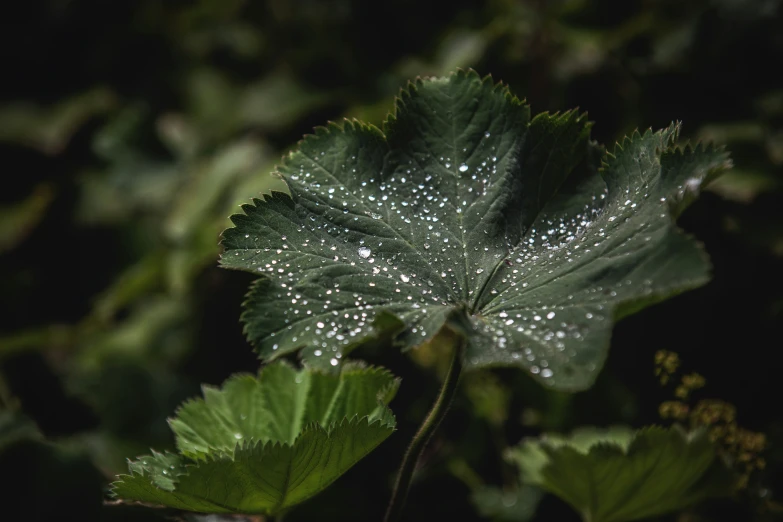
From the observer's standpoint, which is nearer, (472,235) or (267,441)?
(267,441)

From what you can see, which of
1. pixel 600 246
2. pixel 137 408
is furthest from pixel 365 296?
pixel 137 408

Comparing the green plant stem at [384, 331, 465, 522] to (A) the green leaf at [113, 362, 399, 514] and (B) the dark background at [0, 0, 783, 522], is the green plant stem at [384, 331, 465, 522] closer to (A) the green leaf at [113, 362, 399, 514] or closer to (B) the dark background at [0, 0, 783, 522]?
(A) the green leaf at [113, 362, 399, 514]

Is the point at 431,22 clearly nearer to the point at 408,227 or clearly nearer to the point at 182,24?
the point at 182,24

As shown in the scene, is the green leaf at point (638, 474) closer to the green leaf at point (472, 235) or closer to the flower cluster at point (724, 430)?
the flower cluster at point (724, 430)

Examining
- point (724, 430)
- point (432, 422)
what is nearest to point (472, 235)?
point (432, 422)

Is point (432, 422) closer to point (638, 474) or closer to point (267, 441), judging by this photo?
point (267, 441)

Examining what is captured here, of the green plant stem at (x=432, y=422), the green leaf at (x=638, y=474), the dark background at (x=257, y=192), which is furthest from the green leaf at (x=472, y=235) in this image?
the dark background at (x=257, y=192)
